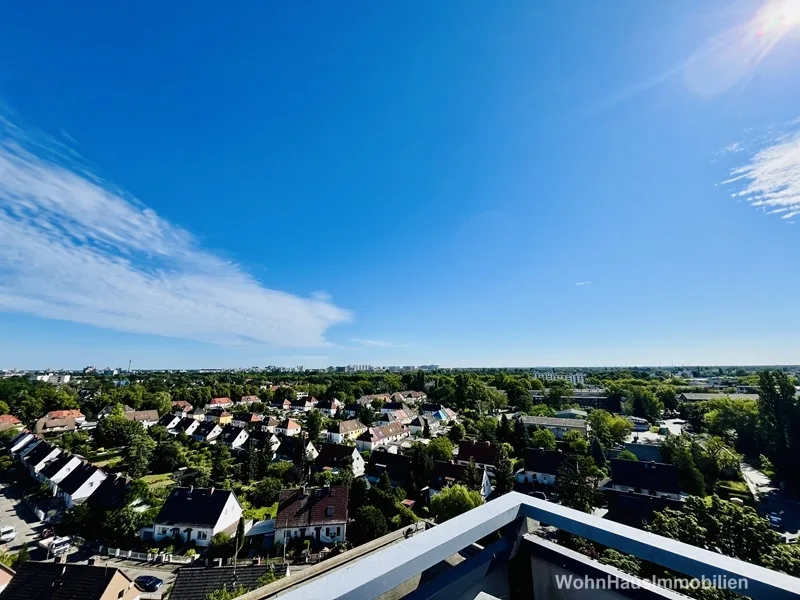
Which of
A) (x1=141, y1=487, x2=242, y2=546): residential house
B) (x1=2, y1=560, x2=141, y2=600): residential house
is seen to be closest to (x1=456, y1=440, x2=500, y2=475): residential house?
(x1=141, y1=487, x2=242, y2=546): residential house

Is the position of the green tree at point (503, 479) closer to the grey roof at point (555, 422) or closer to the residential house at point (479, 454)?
the residential house at point (479, 454)

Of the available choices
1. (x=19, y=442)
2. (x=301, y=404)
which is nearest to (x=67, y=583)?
(x=19, y=442)

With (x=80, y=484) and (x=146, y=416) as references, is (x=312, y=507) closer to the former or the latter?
(x=80, y=484)

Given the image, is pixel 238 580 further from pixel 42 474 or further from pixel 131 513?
pixel 42 474

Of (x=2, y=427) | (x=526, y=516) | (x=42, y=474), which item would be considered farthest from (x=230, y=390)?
(x=526, y=516)

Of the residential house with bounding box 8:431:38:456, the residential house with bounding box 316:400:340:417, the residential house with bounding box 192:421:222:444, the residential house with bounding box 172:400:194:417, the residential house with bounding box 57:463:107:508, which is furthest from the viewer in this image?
the residential house with bounding box 316:400:340:417

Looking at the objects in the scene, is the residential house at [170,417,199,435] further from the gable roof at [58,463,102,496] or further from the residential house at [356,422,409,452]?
the residential house at [356,422,409,452]
